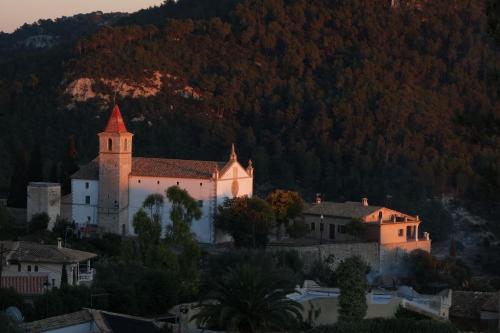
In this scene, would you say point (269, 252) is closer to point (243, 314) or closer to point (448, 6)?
point (243, 314)

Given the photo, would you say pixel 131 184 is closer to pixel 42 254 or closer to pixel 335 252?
pixel 335 252

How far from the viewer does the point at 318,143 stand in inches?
3066

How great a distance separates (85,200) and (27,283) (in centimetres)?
1337

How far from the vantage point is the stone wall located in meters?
48.5

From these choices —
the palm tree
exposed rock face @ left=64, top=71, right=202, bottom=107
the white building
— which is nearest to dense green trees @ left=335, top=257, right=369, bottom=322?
the palm tree

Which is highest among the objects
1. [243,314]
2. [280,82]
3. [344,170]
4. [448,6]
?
[448,6]

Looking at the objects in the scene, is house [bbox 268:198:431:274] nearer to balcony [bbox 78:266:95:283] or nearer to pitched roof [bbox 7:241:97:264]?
balcony [bbox 78:266:95:283]

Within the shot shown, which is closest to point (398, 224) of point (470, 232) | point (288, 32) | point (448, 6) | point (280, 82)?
point (470, 232)

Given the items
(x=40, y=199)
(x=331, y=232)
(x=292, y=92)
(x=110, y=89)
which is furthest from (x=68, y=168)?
(x=292, y=92)

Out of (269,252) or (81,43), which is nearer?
(269,252)

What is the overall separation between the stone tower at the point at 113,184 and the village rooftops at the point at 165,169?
52cm

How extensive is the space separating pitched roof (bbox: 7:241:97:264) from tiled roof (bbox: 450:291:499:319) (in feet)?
37.8

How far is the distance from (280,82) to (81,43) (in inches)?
511

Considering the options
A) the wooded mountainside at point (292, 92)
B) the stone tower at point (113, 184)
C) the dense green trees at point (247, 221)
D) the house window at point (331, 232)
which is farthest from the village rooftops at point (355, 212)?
the wooded mountainside at point (292, 92)
